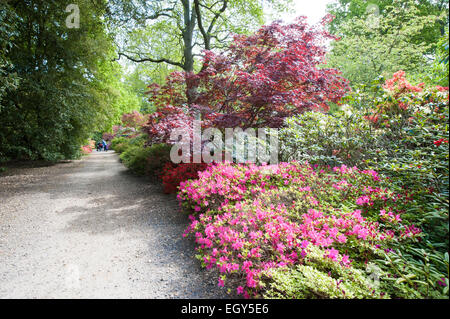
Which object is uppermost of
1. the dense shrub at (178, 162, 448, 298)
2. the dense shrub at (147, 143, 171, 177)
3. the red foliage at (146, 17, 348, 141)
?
the red foliage at (146, 17, 348, 141)

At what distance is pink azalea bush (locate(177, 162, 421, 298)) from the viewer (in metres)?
1.72

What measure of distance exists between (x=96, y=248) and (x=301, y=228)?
2441mm

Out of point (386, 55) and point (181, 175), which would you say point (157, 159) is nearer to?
point (181, 175)

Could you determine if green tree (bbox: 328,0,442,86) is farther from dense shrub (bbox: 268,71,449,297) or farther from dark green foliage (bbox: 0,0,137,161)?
dark green foliage (bbox: 0,0,137,161)

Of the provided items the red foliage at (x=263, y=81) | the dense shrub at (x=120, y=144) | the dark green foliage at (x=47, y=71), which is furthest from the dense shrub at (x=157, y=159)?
the dense shrub at (x=120, y=144)

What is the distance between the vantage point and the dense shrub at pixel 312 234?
62.1 inches

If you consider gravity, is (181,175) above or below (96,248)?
above

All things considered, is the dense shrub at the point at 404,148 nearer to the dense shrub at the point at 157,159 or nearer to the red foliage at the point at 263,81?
the red foliage at the point at 263,81

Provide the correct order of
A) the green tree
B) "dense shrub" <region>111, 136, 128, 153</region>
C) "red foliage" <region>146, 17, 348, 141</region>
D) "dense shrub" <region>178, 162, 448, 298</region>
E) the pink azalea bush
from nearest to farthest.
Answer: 1. "dense shrub" <region>178, 162, 448, 298</region>
2. the pink azalea bush
3. "red foliage" <region>146, 17, 348, 141</region>
4. the green tree
5. "dense shrub" <region>111, 136, 128, 153</region>

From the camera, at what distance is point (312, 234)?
6.47 feet

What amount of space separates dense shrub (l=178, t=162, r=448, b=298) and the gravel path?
35 cm

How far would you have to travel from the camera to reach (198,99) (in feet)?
17.7

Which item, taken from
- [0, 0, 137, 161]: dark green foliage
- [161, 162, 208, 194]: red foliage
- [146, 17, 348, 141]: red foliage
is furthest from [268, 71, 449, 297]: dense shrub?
[0, 0, 137, 161]: dark green foliage

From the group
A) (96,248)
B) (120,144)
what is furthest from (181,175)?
(120,144)
